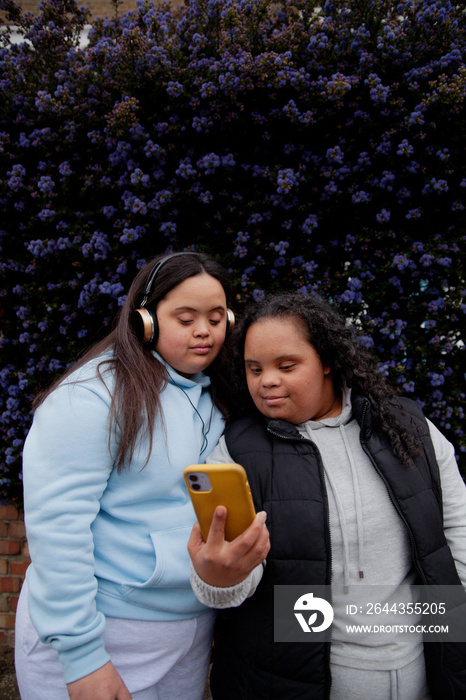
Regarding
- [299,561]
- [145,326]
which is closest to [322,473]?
[299,561]

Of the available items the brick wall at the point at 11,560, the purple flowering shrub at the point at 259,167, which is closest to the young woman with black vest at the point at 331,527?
the purple flowering shrub at the point at 259,167

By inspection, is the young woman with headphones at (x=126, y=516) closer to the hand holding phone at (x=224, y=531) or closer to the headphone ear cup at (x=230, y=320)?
the hand holding phone at (x=224, y=531)

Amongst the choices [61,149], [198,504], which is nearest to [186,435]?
[198,504]

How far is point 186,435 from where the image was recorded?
1506mm

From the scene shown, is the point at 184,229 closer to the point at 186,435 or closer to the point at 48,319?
the point at 48,319

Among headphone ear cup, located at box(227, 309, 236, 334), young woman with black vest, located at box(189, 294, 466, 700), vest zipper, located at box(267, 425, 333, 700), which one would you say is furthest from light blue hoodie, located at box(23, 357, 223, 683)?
headphone ear cup, located at box(227, 309, 236, 334)

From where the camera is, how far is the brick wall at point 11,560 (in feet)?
9.66

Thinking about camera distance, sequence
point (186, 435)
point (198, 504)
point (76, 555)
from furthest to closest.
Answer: point (186, 435) → point (76, 555) → point (198, 504)

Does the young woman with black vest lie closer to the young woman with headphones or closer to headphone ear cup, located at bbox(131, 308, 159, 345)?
the young woman with headphones

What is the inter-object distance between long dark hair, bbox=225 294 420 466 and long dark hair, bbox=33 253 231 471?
0.35ft

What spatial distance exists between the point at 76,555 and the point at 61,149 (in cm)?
223

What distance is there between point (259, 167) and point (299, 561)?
201 cm

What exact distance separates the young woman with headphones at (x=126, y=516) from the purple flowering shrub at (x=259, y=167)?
857 mm

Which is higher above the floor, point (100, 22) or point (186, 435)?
A: point (100, 22)
